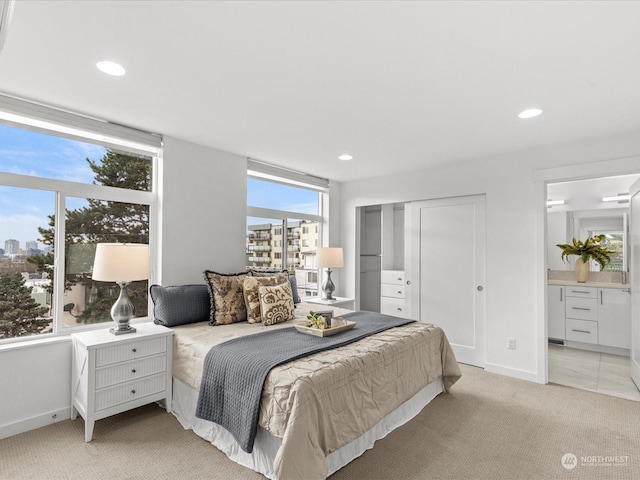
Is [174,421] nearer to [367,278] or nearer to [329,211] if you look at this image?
[329,211]

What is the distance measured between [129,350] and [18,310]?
93 cm

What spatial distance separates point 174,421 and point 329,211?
345cm

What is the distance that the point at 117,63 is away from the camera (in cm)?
206

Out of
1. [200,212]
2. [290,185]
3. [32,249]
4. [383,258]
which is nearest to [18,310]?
[32,249]

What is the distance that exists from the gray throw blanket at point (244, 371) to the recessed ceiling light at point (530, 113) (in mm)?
2152

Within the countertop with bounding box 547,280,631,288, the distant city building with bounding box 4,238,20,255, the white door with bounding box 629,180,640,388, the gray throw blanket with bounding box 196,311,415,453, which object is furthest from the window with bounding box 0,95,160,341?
the countertop with bounding box 547,280,631,288

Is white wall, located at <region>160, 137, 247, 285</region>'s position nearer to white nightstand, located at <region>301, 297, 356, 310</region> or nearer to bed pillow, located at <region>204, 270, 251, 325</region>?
bed pillow, located at <region>204, 270, 251, 325</region>

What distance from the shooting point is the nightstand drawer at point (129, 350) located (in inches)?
95.5

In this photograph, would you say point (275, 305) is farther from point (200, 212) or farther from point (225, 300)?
point (200, 212)

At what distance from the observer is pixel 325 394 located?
1950 mm

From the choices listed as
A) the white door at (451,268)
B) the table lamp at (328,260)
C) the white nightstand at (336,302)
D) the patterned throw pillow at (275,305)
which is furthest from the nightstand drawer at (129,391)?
the white door at (451,268)

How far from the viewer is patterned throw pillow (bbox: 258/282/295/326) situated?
3.06 metres

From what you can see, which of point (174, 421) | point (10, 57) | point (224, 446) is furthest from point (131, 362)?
point (10, 57)

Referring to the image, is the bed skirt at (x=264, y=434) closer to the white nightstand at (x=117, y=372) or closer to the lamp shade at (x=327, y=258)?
the white nightstand at (x=117, y=372)
